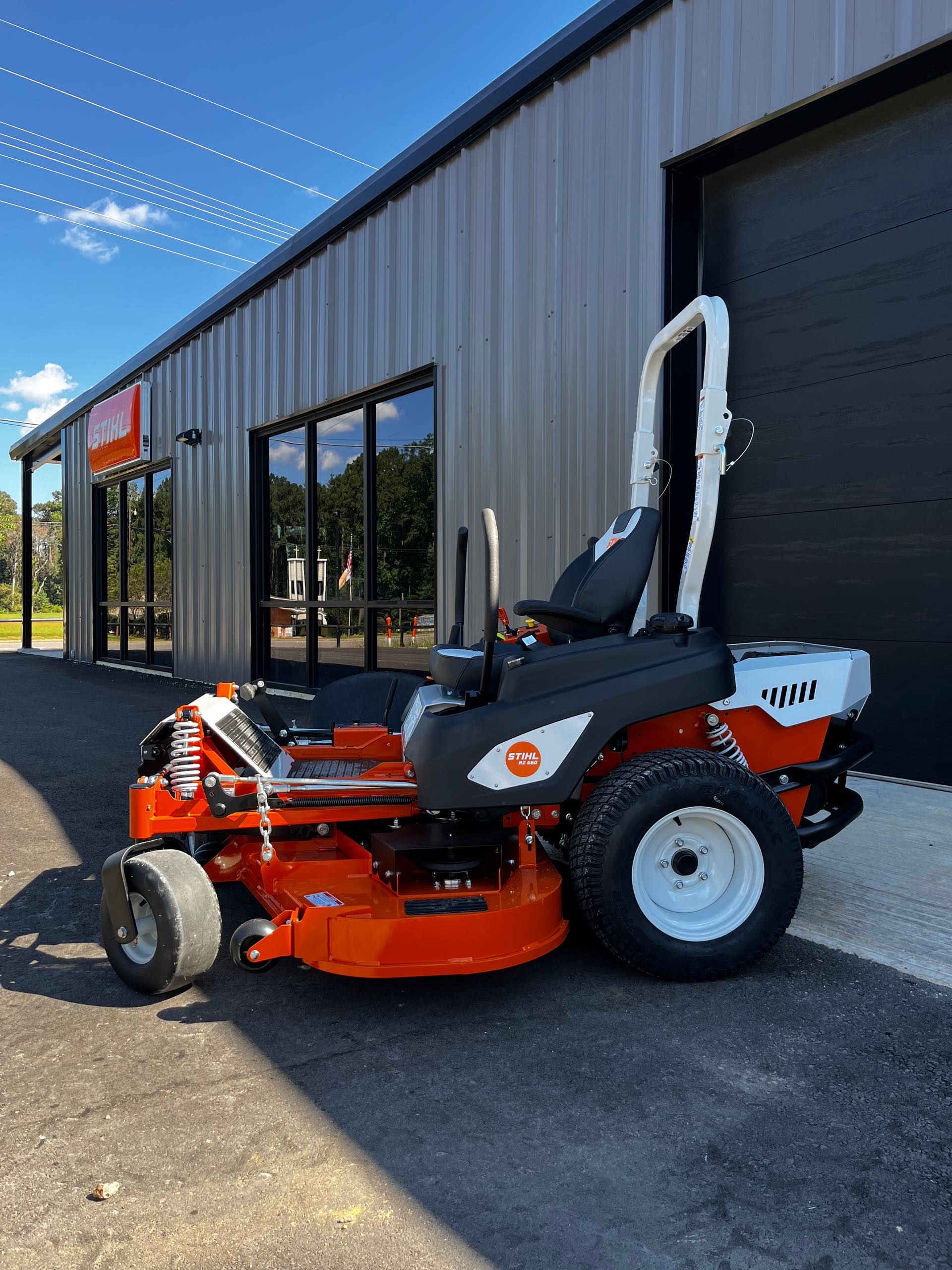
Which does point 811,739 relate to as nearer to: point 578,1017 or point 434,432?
point 578,1017

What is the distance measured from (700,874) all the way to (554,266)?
217 inches

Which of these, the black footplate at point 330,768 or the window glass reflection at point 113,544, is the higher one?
the window glass reflection at point 113,544

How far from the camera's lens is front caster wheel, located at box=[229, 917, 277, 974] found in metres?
2.71

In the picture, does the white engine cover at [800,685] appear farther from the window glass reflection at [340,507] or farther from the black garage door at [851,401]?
the window glass reflection at [340,507]

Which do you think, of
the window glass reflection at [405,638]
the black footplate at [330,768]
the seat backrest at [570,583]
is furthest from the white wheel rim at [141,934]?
the window glass reflection at [405,638]

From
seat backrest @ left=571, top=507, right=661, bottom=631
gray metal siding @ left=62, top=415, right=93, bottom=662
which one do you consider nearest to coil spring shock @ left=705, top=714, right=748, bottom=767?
seat backrest @ left=571, top=507, right=661, bottom=631

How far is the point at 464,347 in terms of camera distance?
8.14 metres

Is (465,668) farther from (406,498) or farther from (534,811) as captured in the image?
(406,498)

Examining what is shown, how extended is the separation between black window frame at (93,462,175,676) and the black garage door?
32.1 feet

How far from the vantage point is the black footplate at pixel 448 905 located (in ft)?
9.37

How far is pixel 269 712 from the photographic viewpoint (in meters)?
4.16

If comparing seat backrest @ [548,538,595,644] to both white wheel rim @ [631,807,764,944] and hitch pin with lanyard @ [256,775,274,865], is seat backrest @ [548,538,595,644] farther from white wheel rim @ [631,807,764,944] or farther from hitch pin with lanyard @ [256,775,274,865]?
hitch pin with lanyard @ [256,775,274,865]

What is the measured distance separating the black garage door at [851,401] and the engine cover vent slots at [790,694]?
93.0 inches

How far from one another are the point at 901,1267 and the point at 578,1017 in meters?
1.15
